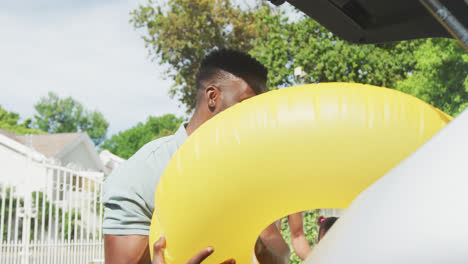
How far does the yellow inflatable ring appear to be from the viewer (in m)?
1.13

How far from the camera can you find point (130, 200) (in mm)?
1819

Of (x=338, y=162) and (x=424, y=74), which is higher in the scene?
(x=424, y=74)

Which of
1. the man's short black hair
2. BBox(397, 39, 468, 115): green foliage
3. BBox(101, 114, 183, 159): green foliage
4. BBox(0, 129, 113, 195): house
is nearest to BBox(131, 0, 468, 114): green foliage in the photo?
BBox(397, 39, 468, 115): green foliage

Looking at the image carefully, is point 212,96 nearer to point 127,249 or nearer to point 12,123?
point 127,249

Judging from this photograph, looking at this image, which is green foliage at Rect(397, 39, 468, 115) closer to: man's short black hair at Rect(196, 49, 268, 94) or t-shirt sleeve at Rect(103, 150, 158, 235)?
man's short black hair at Rect(196, 49, 268, 94)

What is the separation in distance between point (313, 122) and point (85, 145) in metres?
31.2

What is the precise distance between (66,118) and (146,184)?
199 feet

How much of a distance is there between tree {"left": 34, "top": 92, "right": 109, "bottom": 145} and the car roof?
2360 inches

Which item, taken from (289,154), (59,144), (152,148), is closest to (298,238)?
(152,148)

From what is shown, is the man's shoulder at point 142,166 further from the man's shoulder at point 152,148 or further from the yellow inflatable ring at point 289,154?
the yellow inflatable ring at point 289,154

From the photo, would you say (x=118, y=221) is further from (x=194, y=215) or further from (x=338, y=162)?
(x=338, y=162)

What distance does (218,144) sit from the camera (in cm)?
120

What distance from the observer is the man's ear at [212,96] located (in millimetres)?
2090

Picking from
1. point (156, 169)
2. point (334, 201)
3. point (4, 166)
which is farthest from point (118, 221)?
point (4, 166)
